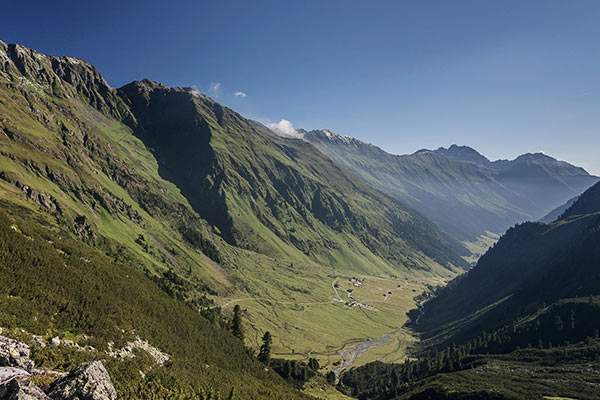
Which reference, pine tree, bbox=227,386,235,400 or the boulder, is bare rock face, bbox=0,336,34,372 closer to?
the boulder

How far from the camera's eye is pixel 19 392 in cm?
2658

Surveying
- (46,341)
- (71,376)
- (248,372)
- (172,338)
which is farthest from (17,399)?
(248,372)

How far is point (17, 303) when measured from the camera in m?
51.5

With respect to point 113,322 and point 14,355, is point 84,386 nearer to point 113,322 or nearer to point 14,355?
point 14,355

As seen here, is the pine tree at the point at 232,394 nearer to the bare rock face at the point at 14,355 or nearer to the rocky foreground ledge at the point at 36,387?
the rocky foreground ledge at the point at 36,387

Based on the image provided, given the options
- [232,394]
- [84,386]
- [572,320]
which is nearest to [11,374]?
[84,386]

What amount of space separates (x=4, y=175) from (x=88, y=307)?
19009 cm

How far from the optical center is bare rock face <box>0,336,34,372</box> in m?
32.6

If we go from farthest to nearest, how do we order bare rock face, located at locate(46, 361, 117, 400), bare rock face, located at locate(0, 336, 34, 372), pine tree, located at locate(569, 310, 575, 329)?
1. pine tree, located at locate(569, 310, 575, 329)
2. bare rock face, located at locate(0, 336, 34, 372)
3. bare rock face, located at locate(46, 361, 117, 400)

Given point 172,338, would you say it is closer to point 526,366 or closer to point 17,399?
point 17,399

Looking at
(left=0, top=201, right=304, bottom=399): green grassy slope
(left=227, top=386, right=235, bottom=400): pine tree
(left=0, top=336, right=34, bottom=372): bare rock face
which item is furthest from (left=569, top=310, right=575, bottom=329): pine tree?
(left=0, top=336, right=34, bottom=372): bare rock face

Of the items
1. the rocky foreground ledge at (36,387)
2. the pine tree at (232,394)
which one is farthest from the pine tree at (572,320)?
the rocky foreground ledge at (36,387)

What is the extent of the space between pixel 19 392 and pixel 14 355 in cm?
983

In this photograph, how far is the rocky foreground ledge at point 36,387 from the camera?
2692cm
